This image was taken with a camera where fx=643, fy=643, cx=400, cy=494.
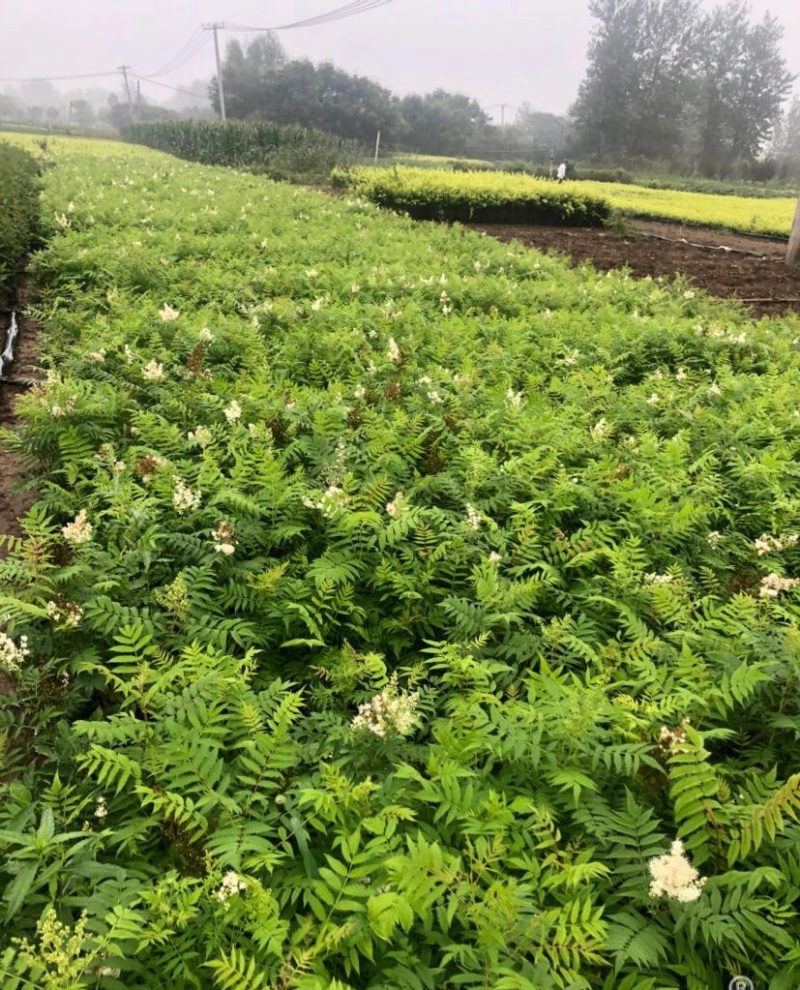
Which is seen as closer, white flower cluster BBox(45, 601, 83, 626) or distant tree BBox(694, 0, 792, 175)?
white flower cluster BBox(45, 601, 83, 626)

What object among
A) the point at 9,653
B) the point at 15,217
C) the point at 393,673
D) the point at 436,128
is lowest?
the point at 393,673

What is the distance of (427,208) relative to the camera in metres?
18.9

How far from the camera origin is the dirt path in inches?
151

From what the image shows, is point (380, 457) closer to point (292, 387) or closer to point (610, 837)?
point (292, 387)

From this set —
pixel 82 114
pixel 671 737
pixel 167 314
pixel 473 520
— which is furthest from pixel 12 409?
pixel 82 114

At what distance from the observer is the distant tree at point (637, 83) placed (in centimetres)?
6284

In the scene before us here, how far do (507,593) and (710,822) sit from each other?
1078 millimetres

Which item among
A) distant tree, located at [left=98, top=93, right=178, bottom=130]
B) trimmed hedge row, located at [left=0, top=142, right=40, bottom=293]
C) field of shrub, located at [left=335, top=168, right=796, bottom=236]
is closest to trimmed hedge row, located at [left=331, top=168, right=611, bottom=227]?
field of shrub, located at [left=335, top=168, right=796, bottom=236]

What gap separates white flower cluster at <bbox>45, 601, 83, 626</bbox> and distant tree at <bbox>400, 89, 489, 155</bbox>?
68.2 meters

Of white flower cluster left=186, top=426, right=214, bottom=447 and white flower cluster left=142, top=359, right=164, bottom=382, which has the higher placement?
white flower cluster left=142, top=359, right=164, bottom=382

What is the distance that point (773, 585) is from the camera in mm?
2791

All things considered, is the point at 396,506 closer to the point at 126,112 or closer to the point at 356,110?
the point at 356,110

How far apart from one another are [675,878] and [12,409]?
5774mm

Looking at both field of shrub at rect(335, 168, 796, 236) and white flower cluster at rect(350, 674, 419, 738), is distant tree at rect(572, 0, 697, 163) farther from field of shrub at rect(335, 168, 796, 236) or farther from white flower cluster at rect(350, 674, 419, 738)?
white flower cluster at rect(350, 674, 419, 738)
